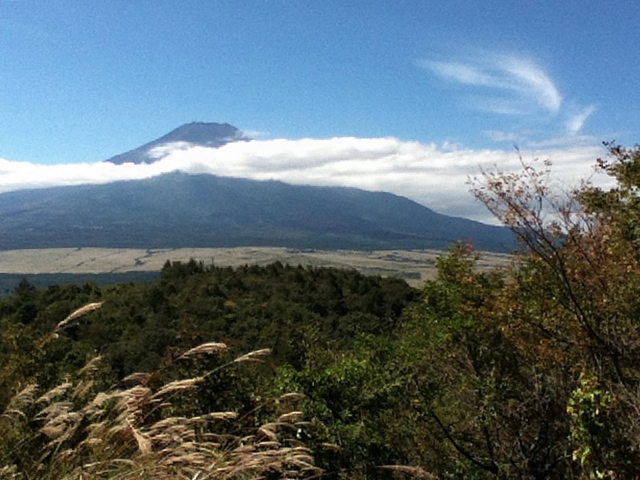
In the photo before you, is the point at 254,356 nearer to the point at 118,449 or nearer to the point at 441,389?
the point at 118,449

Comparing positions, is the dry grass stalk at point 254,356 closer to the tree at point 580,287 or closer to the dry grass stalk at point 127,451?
the dry grass stalk at point 127,451

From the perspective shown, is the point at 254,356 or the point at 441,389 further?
the point at 441,389

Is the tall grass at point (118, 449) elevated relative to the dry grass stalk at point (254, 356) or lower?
lower

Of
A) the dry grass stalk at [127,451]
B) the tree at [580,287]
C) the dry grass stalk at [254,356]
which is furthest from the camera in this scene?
the tree at [580,287]

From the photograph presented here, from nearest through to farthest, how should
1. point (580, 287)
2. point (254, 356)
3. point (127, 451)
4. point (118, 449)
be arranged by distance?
1. point (118, 449)
2. point (127, 451)
3. point (254, 356)
4. point (580, 287)

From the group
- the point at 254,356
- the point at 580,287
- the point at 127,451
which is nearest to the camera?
the point at 127,451

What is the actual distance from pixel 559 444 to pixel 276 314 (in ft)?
130

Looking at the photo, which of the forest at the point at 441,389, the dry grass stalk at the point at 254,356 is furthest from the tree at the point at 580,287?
the dry grass stalk at the point at 254,356

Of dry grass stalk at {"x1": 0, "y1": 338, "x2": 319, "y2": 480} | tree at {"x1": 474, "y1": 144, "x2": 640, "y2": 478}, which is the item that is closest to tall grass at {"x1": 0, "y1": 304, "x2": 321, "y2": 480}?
dry grass stalk at {"x1": 0, "y1": 338, "x2": 319, "y2": 480}

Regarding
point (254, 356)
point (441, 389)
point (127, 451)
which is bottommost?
point (441, 389)

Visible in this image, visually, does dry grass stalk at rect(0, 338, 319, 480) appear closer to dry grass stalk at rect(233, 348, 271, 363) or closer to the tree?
dry grass stalk at rect(233, 348, 271, 363)

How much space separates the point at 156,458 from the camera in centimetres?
308

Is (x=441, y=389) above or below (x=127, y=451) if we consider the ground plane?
below

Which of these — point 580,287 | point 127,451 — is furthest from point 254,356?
point 580,287
